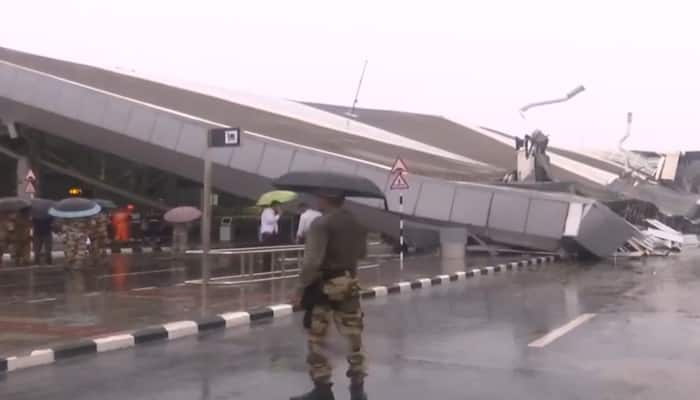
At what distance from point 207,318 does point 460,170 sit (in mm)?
20088

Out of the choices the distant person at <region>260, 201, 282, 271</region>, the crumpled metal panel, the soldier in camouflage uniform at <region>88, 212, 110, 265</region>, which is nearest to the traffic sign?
the distant person at <region>260, 201, 282, 271</region>

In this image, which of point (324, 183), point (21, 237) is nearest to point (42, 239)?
point (21, 237)

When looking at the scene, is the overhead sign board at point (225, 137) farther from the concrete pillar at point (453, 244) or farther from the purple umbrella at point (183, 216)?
the concrete pillar at point (453, 244)

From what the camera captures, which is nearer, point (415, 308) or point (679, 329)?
point (679, 329)

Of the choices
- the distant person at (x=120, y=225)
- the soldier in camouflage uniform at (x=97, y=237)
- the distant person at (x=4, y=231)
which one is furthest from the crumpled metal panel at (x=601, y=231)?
the distant person at (x=4, y=231)

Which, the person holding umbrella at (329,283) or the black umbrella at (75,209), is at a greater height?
the person holding umbrella at (329,283)

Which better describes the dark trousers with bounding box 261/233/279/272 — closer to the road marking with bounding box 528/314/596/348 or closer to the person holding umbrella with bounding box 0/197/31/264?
the person holding umbrella with bounding box 0/197/31/264

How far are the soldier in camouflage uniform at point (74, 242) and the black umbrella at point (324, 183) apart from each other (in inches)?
539

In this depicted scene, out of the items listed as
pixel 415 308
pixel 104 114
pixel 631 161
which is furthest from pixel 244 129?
pixel 631 161

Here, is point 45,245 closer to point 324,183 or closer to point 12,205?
point 12,205

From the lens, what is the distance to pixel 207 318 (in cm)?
1174

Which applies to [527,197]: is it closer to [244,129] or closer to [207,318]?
[244,129]

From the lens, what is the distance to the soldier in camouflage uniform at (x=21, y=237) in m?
21.0

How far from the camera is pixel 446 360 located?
903 cm
